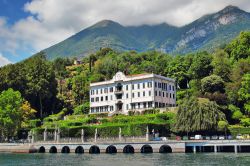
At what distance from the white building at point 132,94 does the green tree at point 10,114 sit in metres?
20.8

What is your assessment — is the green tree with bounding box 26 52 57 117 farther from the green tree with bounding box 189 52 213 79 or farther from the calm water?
the calm water

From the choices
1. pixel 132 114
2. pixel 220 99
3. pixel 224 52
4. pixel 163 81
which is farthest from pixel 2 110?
pixel 224 52

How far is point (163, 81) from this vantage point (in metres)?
94.1

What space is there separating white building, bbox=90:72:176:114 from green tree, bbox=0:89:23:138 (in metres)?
20.8

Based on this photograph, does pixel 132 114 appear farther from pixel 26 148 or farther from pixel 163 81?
pixel 26 148

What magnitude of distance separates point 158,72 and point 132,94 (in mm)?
23307

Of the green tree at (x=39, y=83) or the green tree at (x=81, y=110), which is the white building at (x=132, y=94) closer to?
the green tree at (x=81, y=110)

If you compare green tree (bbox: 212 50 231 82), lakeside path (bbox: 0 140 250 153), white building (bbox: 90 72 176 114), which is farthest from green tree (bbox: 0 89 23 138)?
green tree (bbox: 212 50 231 82)

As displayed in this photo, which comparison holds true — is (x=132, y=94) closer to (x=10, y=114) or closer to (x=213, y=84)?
(x=213, y=84)

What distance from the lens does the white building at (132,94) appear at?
90.5m

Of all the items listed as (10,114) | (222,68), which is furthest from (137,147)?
(222,68)

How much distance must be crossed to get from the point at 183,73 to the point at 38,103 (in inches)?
1624

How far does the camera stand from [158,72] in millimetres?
114188

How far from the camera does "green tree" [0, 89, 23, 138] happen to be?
274ft
